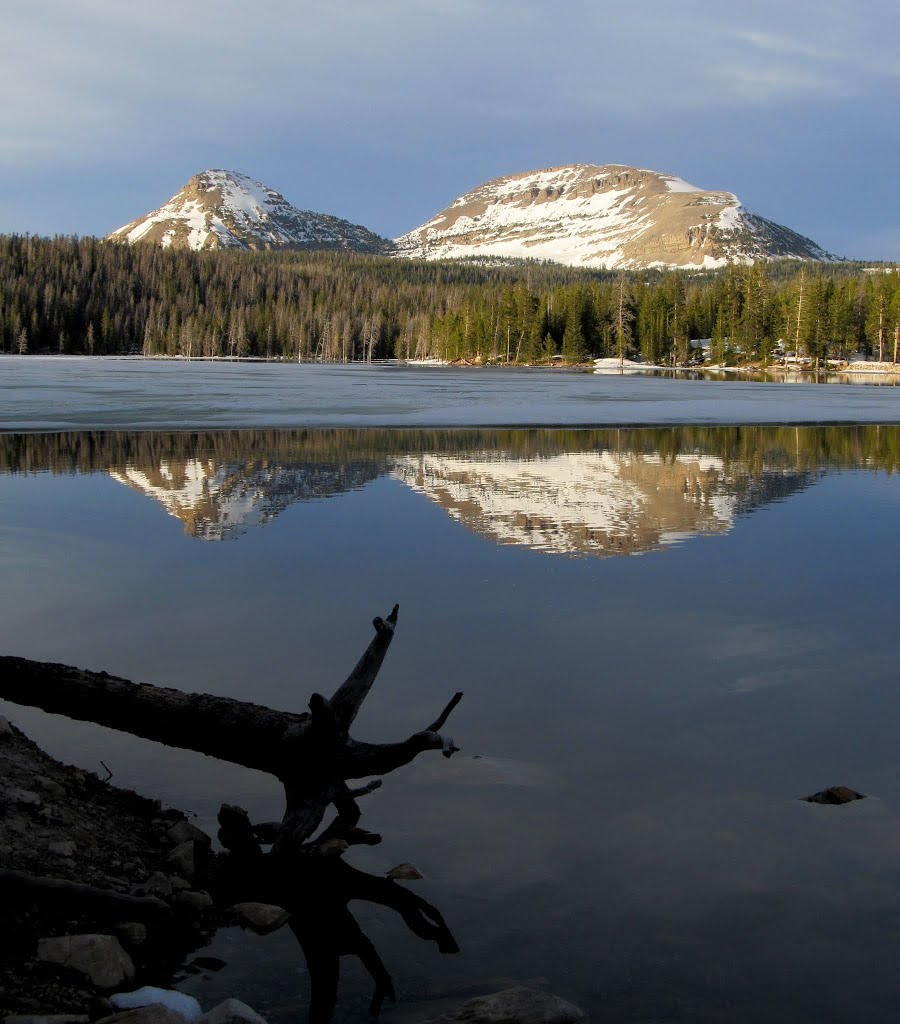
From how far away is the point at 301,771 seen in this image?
5.06 meters

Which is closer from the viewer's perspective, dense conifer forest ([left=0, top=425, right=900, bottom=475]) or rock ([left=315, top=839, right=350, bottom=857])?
rock ([left=315, top=839, right=350, bottom=857])

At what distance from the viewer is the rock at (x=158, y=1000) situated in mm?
3645

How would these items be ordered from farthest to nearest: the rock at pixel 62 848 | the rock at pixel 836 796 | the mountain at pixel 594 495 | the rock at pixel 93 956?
the mountain at pixel 594 495
the rock at pixel 836 796
the rock at pixel 62 848
the rock at pixel 93 956

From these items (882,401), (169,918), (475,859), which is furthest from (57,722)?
(882,401)

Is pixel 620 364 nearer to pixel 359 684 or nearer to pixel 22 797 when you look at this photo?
pixel 359 684

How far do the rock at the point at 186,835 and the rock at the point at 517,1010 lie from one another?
1.69 metres

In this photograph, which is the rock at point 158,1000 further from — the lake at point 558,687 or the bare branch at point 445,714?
the bare branch at point 445,714

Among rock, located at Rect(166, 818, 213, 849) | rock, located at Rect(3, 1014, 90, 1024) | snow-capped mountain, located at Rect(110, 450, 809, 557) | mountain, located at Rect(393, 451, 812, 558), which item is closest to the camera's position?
rock, located at Rect(3, 1014, 90, 1024)

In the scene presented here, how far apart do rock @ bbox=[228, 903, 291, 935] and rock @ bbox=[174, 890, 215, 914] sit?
11 cm

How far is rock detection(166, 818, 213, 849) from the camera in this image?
16.2ft

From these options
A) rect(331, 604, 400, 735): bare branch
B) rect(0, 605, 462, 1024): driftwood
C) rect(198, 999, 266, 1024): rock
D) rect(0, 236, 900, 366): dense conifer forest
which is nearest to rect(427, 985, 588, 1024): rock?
rect(0, 605, 462, 1024): driftwood

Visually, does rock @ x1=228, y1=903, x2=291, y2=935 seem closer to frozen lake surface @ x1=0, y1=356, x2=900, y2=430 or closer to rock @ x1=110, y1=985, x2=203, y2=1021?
rock @ x1=110, y1=985, x2=203, y2=1021

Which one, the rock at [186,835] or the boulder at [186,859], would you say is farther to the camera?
the rock at [186,835]

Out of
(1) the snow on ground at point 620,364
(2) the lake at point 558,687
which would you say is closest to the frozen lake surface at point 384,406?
(2) the lake at point 558,687
